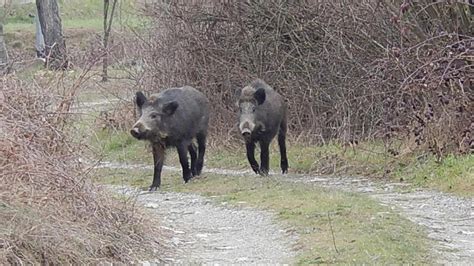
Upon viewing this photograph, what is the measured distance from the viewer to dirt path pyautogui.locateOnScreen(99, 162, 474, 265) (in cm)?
1084

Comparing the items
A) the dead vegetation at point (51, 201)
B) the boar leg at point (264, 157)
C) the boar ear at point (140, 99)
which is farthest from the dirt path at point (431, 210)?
the boar ear at point (140, 99)

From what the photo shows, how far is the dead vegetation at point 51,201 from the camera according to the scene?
9.24m

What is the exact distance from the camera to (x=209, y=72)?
72.8ft

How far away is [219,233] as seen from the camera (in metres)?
12.2

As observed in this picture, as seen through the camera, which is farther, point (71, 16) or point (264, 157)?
point (71, 16)

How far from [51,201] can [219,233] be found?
264cm

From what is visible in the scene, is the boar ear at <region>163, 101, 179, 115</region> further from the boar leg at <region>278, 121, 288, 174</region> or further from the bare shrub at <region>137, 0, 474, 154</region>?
the bare shrub at <region>137, 0, 474, 154</region>

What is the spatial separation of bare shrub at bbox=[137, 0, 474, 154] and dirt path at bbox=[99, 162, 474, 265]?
129cm

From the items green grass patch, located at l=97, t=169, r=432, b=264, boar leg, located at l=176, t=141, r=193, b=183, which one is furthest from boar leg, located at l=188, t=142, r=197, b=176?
boar leg, located at l=176, t=141, r=193, b=183

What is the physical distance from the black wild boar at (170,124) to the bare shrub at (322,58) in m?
3.07

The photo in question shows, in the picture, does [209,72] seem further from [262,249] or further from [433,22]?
[262,249]

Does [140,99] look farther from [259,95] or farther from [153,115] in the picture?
[259,95]


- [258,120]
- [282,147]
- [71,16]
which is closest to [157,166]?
[258,120]

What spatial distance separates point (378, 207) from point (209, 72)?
939cm
